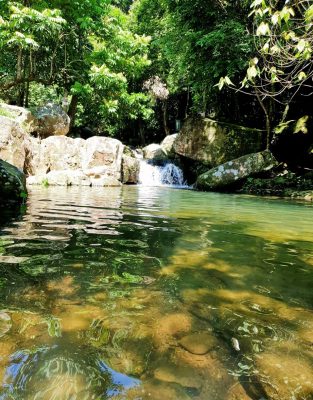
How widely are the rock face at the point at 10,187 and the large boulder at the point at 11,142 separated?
627cm

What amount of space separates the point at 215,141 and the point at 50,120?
8.11 metres

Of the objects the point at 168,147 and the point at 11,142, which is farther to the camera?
the point at 168,147

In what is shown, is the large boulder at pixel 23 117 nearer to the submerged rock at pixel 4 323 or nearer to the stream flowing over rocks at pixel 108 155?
the stream flowing over rocks at pixel 108 155

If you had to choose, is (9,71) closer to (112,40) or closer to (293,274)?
(112,40)

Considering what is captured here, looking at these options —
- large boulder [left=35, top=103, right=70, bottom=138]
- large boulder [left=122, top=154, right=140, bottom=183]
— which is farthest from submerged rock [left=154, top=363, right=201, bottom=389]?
large boulder [left=35, top=103, right=70, bottom=138]

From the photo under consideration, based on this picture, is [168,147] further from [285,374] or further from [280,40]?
[285,374]

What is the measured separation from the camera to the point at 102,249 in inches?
116

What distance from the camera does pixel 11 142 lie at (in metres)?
12.1

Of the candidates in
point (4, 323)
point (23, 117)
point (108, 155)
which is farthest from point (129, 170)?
point (4, 323)

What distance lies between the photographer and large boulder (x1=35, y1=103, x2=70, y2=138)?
16.1 meters

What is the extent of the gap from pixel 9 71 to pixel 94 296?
17089 millimetres

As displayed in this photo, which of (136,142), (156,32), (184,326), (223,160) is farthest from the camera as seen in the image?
(136,142)

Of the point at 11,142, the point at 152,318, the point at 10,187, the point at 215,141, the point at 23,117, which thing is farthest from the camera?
the point at 23,117

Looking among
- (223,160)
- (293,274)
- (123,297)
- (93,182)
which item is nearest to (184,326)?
(123,297)
